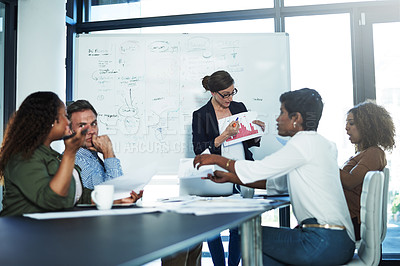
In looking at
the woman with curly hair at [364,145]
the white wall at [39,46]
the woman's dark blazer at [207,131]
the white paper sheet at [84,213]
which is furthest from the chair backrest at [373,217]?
the white wall at [39,46]

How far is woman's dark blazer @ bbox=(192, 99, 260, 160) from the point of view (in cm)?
293

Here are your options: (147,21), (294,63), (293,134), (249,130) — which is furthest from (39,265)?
(147,21)

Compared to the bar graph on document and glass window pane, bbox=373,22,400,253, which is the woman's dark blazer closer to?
the bar graph on document

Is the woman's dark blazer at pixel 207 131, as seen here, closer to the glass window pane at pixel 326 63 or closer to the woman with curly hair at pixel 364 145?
the woman with curly hair at pixel 364 145

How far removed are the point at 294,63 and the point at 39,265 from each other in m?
3.39

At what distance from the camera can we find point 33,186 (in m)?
1.40

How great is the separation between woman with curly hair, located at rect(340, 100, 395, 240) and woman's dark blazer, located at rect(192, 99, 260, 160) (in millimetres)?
682

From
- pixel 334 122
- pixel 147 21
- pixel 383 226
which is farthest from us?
pixel 147 21

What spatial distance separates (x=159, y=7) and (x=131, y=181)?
9.23 ft

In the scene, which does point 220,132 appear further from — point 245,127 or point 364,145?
point 364,145

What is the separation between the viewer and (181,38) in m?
3.89

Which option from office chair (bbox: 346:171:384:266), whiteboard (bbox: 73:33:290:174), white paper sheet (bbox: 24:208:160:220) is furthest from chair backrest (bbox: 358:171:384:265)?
whiteboard (bbox: 73:33:290:174)

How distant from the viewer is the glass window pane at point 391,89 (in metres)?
3.64

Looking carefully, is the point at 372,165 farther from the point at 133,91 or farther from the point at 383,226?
the point at 133,91
